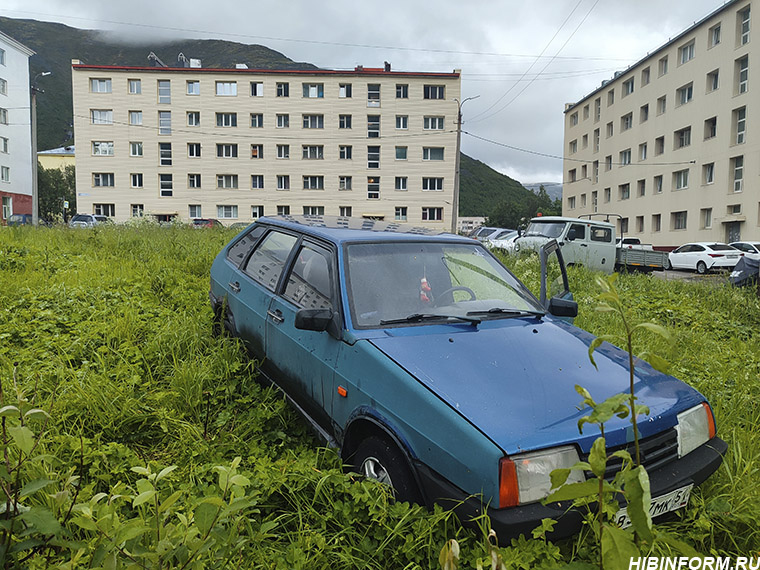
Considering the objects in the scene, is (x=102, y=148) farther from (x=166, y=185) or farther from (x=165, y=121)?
(x=166, y=185)

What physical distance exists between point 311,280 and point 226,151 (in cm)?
4953

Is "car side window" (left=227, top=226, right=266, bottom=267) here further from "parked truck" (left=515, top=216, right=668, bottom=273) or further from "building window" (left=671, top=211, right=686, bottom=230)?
"building window" (left=671, top=211, right=686, bottom=230)

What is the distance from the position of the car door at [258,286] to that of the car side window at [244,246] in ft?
0.46

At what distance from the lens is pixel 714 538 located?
8.07 ft

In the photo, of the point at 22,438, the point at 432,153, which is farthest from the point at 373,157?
the point at 22,438

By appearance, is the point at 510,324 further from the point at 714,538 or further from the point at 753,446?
the point at 753,446

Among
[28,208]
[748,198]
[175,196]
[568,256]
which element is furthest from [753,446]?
[28,208]

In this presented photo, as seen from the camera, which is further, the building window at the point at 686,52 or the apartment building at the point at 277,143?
the apartment building at the point at 277,143

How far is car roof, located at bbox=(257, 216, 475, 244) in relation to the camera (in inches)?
142

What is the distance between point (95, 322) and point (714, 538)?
5.32m

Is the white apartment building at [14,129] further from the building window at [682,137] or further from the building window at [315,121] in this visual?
the building window at [682,137]

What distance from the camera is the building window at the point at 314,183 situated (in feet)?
161

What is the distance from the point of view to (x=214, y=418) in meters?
3.69

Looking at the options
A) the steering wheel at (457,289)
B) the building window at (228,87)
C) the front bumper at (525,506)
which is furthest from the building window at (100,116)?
the front bumper at (525,506)
